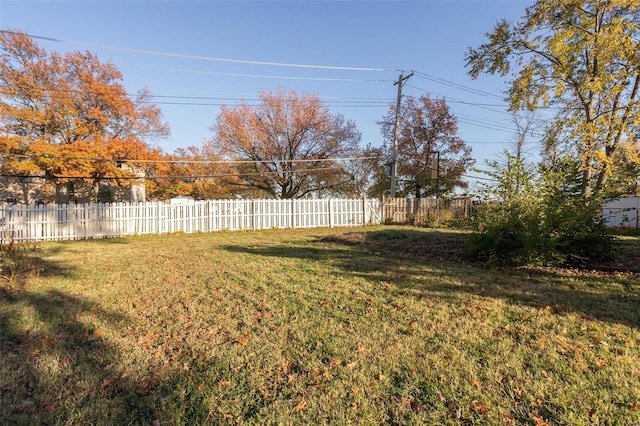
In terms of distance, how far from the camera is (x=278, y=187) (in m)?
27.0

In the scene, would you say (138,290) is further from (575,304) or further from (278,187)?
(278,187)

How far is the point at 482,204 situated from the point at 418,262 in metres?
1.92

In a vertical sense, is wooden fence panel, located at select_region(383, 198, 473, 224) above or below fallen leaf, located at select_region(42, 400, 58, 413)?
above

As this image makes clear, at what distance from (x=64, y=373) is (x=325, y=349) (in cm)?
220

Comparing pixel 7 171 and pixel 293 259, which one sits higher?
pixel 7 171

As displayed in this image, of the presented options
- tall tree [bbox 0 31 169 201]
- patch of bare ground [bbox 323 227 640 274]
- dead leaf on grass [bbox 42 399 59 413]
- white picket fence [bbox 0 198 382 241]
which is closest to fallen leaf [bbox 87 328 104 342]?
dead leaf on grass [bbox 42 399 59 413]

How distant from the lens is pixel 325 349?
304 cm

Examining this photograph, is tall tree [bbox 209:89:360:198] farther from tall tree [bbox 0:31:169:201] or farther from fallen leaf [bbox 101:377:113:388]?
fallen leaf [bbox 101:377:113:388]

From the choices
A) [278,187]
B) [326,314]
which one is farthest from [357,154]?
[326,314]

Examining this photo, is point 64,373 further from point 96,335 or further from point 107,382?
point 96,335

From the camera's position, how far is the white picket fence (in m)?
12.5

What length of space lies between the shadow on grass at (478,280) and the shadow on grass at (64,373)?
11.9ft

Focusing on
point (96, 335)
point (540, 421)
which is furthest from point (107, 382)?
point (540, 421)

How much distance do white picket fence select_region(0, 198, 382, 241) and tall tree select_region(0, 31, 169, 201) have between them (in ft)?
12.5
